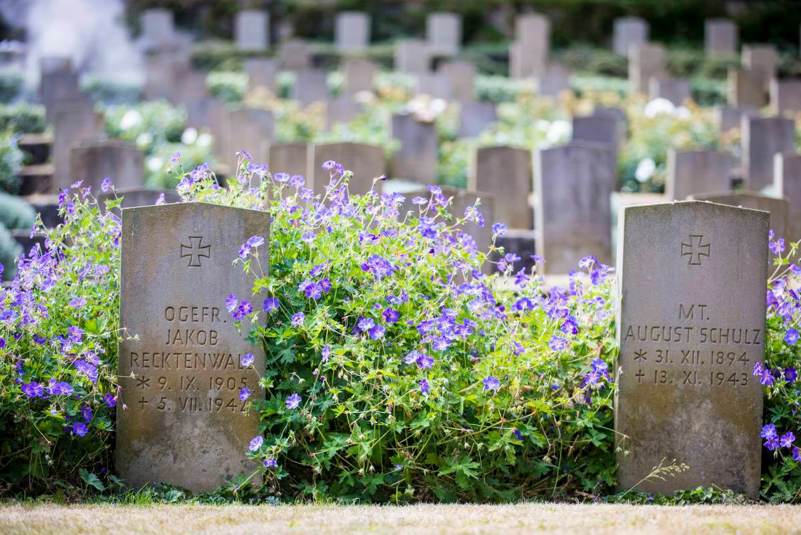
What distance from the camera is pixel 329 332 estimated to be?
559 cm

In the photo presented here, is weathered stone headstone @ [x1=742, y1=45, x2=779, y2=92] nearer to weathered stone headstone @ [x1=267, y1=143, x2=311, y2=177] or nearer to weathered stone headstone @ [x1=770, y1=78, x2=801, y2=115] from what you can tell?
weathered stone headstone @ [x1=770, y1=78, x2=801, y2=115]

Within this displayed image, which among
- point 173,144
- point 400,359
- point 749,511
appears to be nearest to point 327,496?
point 400,359

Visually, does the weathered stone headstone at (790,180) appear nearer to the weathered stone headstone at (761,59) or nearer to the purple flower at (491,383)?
the purple flower at (491,383)

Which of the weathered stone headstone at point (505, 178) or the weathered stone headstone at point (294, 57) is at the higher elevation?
the weathered stone headstone at point (294, 57)

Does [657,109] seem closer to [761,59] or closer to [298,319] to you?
[761,59]

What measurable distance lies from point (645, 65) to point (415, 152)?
37.2ft

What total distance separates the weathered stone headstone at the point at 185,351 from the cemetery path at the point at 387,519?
1.39 feet

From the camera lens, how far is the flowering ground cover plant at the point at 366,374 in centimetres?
537

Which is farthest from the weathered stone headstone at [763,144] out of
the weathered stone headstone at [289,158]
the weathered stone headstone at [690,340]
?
the weathered stone headstone at [690,340]

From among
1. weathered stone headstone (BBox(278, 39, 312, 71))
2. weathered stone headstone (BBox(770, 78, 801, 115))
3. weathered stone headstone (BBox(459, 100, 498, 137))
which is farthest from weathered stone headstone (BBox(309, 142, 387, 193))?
weathered stone headstone (BBox(278, 39, 312, 71))

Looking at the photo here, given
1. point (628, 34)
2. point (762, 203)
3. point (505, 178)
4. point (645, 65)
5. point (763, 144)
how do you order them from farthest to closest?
point (628, 34), point (645, 65), point (763, 144), point (505, 178), point (762, 203)

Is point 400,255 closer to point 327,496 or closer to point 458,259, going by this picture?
point 458,259

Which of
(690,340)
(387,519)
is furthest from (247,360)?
(690,340)

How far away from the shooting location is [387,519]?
4.83m
